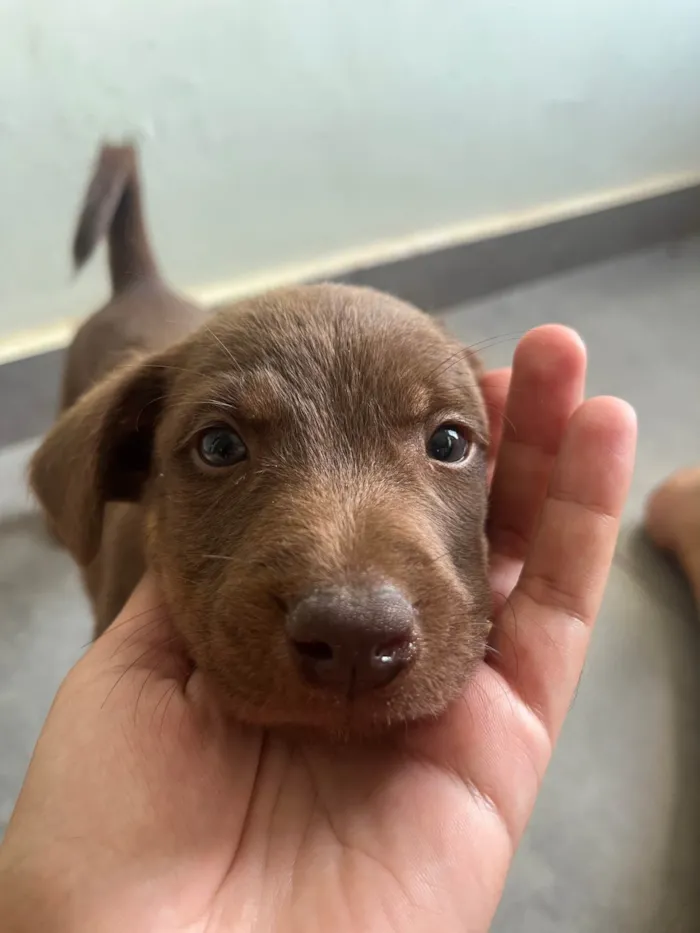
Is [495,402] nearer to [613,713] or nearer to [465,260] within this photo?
[613,713]

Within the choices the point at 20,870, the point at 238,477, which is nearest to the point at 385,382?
the point at 238,477

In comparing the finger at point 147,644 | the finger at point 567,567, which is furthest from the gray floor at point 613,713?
the finger at point 147,644

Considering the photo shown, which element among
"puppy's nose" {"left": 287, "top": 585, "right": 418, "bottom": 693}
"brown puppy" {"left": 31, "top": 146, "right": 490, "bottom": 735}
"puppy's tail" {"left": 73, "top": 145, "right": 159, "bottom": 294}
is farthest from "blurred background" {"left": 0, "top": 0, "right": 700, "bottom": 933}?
"puppy's nose" {"left": 287, "top": 585, "right": 418, "bottom": 693}

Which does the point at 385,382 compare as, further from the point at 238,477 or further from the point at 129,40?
the point at 129,40

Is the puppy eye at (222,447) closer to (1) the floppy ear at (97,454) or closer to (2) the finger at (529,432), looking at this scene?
(1) the floppy ear at (97,454)

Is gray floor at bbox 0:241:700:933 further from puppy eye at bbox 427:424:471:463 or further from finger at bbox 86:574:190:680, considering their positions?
puppy eye at bbox 427:424:471:463
